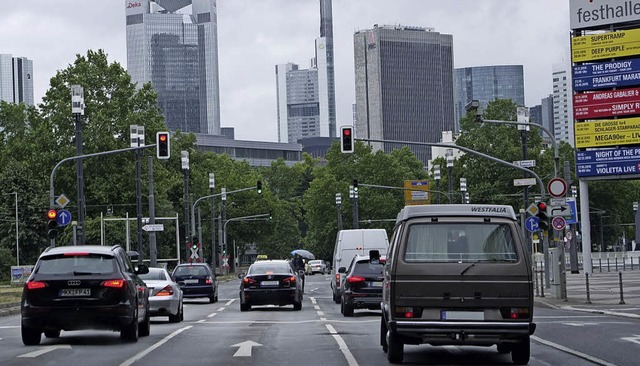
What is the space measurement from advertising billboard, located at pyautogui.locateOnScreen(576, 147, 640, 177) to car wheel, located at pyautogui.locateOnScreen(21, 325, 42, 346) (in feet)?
128

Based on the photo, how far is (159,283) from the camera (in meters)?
29.6

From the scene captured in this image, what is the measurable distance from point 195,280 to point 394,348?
27.5 meters

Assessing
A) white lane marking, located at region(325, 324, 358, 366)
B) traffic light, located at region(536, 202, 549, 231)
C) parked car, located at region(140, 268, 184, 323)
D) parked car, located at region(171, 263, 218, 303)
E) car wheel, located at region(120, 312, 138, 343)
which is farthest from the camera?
parked car, located at region(171, 263, 218, 303)

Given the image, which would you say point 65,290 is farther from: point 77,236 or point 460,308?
point 77,236

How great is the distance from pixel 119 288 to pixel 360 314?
12995 millimetres

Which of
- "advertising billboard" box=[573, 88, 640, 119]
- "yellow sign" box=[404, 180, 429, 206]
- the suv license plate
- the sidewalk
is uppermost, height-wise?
"advertising billboard" box=[573, 88, 640, 119]

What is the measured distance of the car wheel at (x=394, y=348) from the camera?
1664 cm

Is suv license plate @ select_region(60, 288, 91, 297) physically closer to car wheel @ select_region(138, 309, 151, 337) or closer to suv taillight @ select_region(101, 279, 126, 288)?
suv taillight @ select_region(101, 279, 126, 288)

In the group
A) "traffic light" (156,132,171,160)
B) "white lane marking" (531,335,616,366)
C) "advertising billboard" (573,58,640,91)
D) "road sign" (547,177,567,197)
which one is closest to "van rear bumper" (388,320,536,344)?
"white lane marking" (531,335,616,366)

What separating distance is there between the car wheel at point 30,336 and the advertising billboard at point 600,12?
1640 inches

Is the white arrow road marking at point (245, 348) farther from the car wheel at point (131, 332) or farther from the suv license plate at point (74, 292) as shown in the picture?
the suv license plate at point (74, 292)

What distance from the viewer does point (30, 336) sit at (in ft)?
69.8

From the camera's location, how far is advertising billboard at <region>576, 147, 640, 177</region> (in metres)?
55.8

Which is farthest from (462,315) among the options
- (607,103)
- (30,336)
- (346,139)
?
(607,103)
